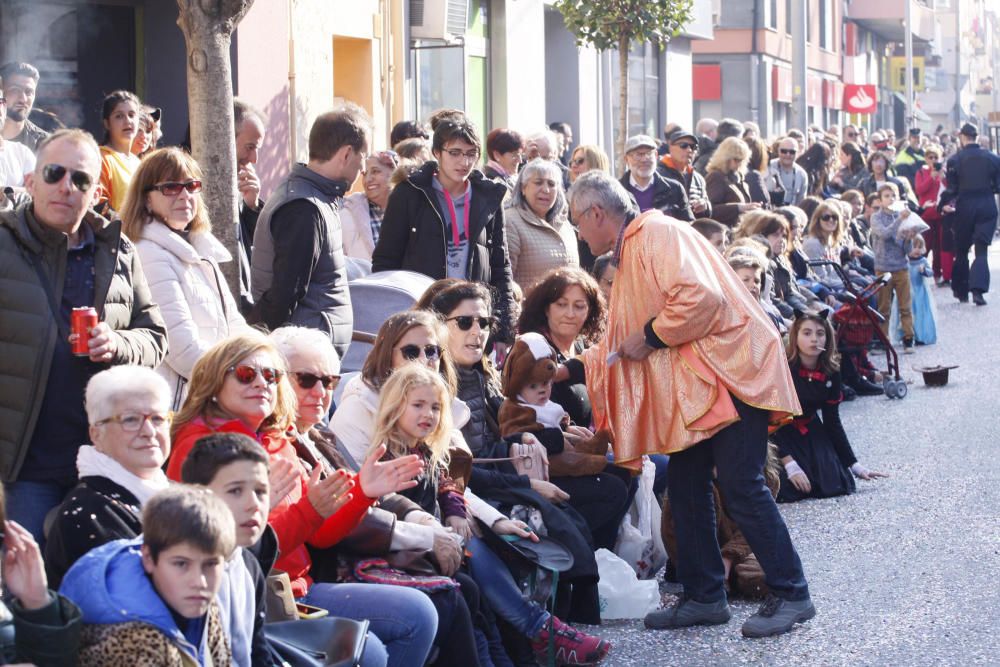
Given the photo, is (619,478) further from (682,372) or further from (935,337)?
(935,337)

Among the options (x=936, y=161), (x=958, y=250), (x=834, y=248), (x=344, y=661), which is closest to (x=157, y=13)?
(x=834, y=248)

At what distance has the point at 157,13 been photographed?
12695mm

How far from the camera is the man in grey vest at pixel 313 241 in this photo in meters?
7.10

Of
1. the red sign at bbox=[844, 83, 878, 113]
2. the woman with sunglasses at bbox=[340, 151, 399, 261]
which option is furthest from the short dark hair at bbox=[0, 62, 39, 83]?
the red sign at bbox=[844, 83, 878, 113]

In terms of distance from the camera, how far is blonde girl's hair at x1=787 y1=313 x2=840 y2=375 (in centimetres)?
988

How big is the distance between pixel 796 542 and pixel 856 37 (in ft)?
189

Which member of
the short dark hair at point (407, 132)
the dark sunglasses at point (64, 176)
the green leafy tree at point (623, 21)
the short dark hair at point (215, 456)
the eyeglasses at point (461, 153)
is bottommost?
the short dark hair at point (215, 456)

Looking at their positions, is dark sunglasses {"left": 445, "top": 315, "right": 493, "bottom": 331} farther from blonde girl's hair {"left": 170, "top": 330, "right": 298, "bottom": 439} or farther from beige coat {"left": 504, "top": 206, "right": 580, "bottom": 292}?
beige coat {"left": 504, "top": 206, "right": 580, "bottom": 292}

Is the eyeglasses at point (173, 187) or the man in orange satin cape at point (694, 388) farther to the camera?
the man in orange satin cape at point (694, 388)

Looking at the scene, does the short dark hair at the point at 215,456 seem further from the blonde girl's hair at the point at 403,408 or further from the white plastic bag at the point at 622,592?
the white plastic bag at the point at 622,592

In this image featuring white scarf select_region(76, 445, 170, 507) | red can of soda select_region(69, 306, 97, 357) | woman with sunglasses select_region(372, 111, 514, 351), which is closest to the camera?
white scarf select_region(76, 445, 170, 507)

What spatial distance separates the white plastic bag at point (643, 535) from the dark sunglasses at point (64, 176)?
129 inches

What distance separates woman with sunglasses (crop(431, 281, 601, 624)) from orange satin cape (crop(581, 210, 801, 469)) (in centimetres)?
48

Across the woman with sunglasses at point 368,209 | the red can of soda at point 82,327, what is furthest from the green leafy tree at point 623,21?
the red can of soda at point 82,327
